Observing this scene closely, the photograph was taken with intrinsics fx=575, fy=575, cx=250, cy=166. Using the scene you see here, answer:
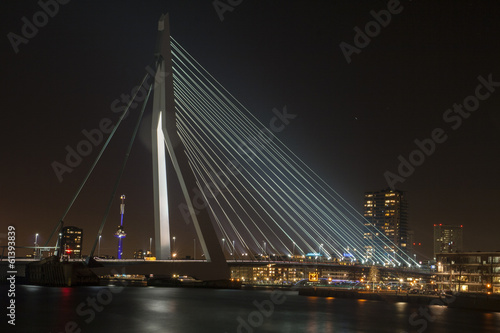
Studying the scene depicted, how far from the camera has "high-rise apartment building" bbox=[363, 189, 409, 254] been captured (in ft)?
470

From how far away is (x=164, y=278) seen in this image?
57.6 metres

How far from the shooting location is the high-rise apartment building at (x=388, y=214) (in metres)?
143

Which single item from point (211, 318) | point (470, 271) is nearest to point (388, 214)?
point (470, 271)

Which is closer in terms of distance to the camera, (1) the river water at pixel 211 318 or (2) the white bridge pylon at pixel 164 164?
(1) the river water at pixel 211 318

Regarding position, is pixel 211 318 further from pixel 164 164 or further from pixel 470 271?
pixel 470 271

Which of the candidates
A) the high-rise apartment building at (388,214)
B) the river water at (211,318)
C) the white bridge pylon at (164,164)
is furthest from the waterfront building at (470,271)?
the high-rise apartment building at (388,214)

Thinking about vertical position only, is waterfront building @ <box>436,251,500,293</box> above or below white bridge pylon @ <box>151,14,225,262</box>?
below

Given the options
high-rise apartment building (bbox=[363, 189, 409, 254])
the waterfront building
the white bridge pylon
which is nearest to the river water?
the white bridge pylon

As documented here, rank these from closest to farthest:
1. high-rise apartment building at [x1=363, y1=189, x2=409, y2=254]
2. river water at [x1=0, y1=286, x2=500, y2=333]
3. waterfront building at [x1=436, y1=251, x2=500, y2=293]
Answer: river water at [x1=0, y1=286, x2=500, y2=333] → waterfront building at [x1=436, y1=251, x2=500, y2=293] → high-rise apartment building at [x1=363, y1=189, x2=409, y2=254]

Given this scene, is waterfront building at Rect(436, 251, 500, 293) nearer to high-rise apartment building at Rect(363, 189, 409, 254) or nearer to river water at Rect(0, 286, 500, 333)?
river water at Rect(0, 286, 500, 333)

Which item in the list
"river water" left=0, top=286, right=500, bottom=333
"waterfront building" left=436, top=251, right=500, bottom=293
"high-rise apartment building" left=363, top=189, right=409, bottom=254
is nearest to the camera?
"river water" left=0, top=286, right=500, bottom=333

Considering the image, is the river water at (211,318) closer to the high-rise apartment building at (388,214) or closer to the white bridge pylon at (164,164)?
the white bridge pylon at (164,164)

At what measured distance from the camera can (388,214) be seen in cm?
14712

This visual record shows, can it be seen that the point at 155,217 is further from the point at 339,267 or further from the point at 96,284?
the point at 339,267
